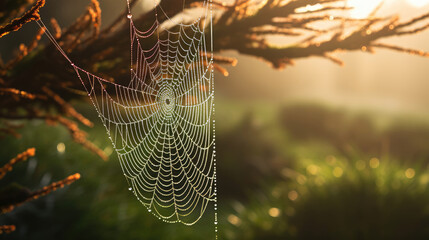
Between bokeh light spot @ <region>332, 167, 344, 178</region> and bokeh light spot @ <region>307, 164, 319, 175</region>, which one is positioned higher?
bokeh light spot @ <region>307, 164, 319, 175</region>

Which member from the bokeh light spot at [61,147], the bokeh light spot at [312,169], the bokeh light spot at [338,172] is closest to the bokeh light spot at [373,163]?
the bokeh light spot at [338,172]

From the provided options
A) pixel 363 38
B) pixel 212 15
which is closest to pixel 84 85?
pixel 212 15

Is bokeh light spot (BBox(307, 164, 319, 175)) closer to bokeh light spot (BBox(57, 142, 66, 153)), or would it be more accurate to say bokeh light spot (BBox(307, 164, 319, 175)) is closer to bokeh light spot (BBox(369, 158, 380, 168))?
bokeh light spot (BBox(369, 158, 380, 168))

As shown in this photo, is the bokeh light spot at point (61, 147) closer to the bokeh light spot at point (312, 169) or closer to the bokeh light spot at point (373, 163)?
the bokeh light spot at point (312, 169)

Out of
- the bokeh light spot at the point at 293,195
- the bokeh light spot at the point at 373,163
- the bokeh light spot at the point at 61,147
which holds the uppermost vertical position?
the bokeh light spot at the point at 61,147

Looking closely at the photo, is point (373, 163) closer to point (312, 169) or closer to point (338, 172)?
point (338, 172)

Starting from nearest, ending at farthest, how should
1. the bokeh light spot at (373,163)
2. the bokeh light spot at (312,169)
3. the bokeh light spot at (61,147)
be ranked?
the bokeh light spot at (373,163) < the bokeh light spot at (61,147) < the bokeh light spot at (312,169)

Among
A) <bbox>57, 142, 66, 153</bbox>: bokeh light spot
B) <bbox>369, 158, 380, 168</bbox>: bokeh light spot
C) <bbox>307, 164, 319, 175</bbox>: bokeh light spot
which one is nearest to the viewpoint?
<bbox>369, 158, 380, 168</bbox>: bokeh light spot

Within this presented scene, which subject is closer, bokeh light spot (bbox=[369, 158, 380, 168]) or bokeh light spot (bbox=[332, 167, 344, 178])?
bokeh light spot (bbox=[369, 158, 380, 168])

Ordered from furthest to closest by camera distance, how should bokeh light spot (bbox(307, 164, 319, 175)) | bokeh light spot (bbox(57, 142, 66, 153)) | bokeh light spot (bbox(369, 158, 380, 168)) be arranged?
1. bokeh light spot (bbox(307, 164, 319, 175))
2. bokeh light spot (bbox(57, 142, 66, 153))
3. bokeh light spot (bbox(369, 158, 380, 168))

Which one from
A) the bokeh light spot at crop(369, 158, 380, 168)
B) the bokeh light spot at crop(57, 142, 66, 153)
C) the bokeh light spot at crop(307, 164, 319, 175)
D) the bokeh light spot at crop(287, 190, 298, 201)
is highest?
the bokeh light spot at crop(57, 142, 66, 153)

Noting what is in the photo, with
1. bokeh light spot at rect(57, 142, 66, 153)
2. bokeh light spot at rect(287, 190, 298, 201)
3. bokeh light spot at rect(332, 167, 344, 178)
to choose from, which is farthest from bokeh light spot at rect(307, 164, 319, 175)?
bokeh light spot at rect(57, 142, 66, 153)
